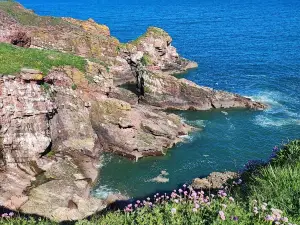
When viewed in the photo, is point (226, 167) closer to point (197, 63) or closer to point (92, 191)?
point (92, 191)

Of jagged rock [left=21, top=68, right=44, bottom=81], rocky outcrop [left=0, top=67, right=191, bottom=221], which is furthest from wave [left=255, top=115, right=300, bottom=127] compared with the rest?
jagged rock [left=21, top=68, right=44, bottom=81]

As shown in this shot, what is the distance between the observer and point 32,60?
43.1m

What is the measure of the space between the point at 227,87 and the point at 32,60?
36765 millimetres

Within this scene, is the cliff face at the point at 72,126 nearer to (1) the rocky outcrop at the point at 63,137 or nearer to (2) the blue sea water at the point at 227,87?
(1) the rocky outcrop at the point at 63,137

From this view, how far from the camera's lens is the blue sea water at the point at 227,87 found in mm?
39906

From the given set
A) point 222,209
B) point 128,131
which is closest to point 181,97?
point 128,131

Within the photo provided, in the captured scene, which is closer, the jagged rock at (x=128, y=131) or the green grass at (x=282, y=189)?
the green grass at (x=282, y=189)

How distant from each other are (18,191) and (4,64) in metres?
13.9

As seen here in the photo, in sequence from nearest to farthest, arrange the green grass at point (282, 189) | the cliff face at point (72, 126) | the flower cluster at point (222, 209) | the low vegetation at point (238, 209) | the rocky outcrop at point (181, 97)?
1. the flower cluster at point (222, 209)
2. the low vegetation at point (238, 209)
3. the green grass at point (282, 189)
4. the cliff face at point (72, 126)
5. the rocky outcrop at point (181, 97)

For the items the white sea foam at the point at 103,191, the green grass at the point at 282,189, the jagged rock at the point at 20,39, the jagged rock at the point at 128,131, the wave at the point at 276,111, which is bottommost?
the white sea foam at the point at 103,191

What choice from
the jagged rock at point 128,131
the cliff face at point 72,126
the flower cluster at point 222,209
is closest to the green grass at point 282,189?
the flower cluster at point 222,209

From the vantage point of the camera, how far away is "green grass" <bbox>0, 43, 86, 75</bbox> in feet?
128

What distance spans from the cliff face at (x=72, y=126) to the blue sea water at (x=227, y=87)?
2.16 metres

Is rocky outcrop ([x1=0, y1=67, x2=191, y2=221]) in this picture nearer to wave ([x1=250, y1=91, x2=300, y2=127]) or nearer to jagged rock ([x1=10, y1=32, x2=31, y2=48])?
jagged rock ([x1=10, y1=32, x2=31, y2=48])
